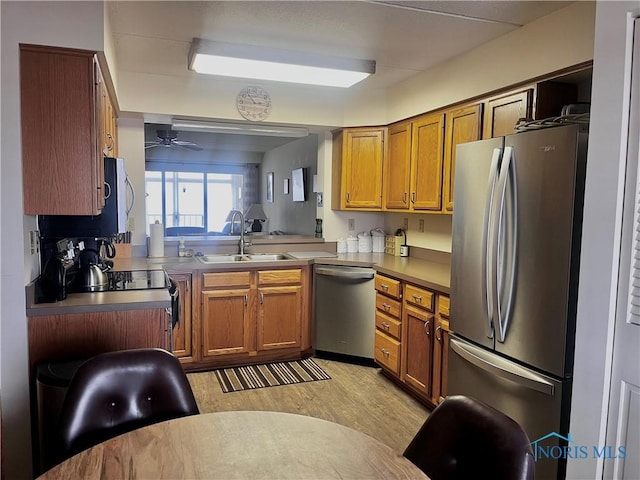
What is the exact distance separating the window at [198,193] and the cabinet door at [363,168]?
5.00 meters

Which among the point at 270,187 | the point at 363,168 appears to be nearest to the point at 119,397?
the point at 363,168

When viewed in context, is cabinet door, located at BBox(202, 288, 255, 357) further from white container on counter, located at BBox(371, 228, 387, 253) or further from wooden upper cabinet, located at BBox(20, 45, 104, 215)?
wooden upper cabinet, located at BBox(20, 45, 104, 215)

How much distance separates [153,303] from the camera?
240 centimetres

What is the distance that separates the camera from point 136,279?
9.71 feet

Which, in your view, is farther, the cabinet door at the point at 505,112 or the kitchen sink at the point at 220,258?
the kitchen sink at the point at 220,258

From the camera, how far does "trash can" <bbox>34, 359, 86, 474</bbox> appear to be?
204cm

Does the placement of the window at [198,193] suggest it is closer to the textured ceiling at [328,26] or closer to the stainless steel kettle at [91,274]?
the textured ceiling at [328,26]

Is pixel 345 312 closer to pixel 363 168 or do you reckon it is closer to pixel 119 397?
pixel 363 168

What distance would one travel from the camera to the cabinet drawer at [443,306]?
9.45ft

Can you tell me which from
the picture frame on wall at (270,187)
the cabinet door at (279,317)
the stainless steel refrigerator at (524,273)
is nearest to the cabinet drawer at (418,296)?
the stainless steel refrigerator at (524,273)

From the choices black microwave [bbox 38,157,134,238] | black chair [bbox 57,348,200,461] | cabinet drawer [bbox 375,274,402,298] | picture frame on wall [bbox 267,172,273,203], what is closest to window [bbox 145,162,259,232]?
picture frame on wall [bbox 267,172,273,203]

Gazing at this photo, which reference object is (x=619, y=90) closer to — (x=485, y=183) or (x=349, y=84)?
(x=485, y=183)

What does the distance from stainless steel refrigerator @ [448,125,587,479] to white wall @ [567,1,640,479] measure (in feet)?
0.55

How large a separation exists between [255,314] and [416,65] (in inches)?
91.2
